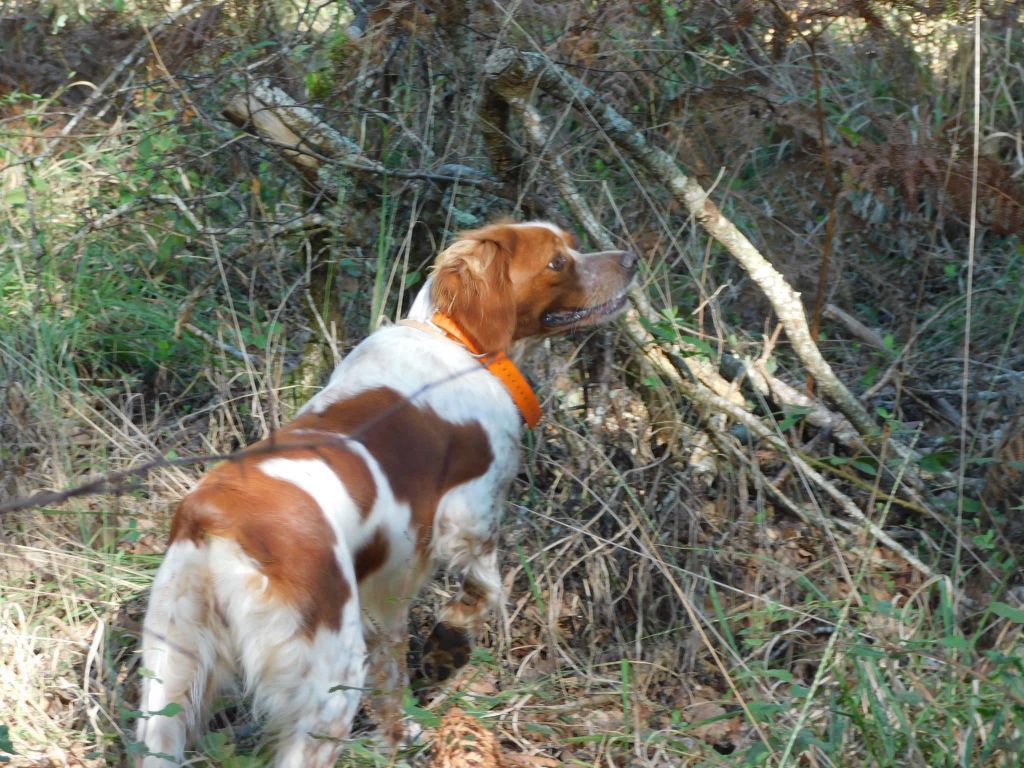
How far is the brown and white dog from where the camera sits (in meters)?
2.51

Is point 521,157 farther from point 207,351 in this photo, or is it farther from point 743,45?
point 207,351

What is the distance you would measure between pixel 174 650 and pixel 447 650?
1.02 m

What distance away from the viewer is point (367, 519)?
111 inches

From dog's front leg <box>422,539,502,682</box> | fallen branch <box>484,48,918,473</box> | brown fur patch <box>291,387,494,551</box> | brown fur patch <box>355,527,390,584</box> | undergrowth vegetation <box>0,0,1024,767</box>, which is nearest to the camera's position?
brown fur patch <box>355,527,390,584</box>

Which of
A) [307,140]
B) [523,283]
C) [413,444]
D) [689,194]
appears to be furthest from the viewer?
[307,140]

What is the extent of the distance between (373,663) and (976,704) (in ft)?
4.37

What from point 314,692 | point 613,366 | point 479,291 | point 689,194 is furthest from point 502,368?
point 314,692

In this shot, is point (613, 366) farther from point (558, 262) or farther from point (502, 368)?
point (502, 368)

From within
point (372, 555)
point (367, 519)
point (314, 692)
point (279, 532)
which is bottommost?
point (314, 692)

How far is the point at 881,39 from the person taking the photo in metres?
3.61

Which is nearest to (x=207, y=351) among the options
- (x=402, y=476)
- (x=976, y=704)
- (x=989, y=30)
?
(x=402, y=476)

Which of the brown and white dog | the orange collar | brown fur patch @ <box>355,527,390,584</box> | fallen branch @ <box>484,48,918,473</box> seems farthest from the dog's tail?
fallen branch @ <box>484,48,918,473</box>

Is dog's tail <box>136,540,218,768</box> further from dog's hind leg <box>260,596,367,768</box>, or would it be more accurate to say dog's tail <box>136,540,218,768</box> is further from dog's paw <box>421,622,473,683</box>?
dog's paw <box>421,622,473,683</box>

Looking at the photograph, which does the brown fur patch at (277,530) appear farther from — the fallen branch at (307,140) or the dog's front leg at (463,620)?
the fallen branch at (307,140)
